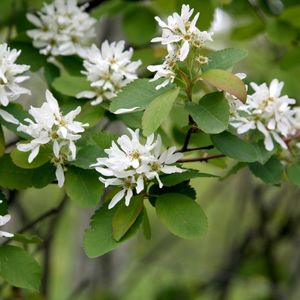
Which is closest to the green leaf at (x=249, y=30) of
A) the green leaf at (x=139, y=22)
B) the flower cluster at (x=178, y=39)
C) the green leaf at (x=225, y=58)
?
the green leaf at (x=139, y=22)

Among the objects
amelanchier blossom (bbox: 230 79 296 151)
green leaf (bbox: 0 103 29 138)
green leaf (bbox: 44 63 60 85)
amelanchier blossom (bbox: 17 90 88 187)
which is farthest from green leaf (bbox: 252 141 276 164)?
green leaf (bbox: 44 63 60 85)

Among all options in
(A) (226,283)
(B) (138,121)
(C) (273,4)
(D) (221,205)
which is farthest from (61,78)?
(D) (221,205)

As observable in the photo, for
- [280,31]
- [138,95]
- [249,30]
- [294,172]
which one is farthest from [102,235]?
[249,30]

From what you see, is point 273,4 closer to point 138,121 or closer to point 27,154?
point 138,121

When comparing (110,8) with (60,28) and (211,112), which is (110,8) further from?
(211,112)

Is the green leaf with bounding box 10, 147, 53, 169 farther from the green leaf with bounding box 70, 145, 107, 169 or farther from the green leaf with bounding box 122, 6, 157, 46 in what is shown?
the green leaf with bounding box 122, 6, 157, 46

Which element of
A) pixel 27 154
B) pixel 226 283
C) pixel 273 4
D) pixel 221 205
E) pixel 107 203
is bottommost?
pixel 221 205
